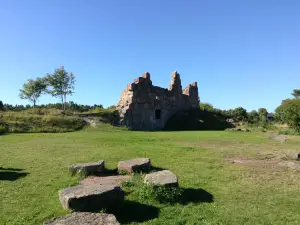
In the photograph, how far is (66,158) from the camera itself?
37.4ft

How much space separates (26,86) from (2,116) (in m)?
18.9

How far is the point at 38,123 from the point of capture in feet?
92.2

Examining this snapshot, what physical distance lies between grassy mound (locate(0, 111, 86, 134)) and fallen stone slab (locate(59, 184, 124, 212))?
73.1ft

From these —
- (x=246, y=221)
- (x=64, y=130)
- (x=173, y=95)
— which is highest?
(x=173, y=95)

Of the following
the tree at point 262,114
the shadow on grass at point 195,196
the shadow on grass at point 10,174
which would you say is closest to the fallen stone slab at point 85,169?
the shadow on grass at point 10,174

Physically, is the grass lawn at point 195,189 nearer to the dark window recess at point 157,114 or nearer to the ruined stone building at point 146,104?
the ruined stone building at point 146,104

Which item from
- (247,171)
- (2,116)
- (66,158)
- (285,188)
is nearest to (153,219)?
→ (285,188)

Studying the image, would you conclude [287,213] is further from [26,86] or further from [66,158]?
[26,86]

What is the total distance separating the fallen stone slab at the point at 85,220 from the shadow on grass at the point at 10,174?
4.39 m

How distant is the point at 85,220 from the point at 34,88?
45218 millimetres

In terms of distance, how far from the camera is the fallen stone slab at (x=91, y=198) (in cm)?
529

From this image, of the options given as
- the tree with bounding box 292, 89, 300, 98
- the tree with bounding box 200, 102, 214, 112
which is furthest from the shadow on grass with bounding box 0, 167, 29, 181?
the tree with bounding box 292, 89, 300, 98

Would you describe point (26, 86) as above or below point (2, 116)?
above

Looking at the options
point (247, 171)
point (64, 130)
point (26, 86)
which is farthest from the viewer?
point (26, 86)
